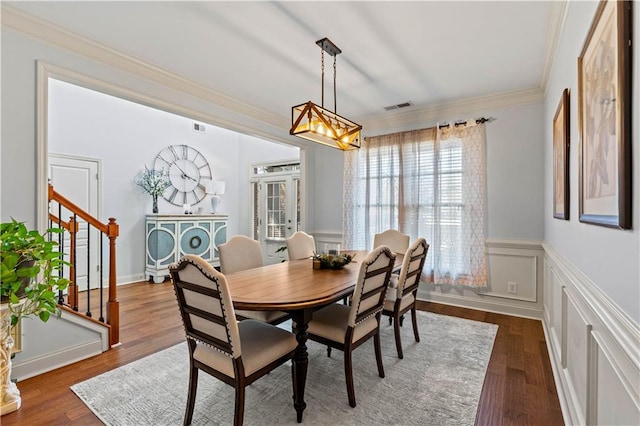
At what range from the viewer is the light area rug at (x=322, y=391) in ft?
5.95

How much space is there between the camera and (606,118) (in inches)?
43.5

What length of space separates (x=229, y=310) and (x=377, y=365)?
4.37ft

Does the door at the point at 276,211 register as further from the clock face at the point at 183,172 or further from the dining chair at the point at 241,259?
the dining chair at the point at 241,259

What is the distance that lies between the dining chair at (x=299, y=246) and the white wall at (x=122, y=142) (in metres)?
3.03

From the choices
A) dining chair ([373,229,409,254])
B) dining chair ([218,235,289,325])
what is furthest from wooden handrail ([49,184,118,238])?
dining chair ([373,229,409,254])

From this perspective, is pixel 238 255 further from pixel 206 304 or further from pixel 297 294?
pixel 206 304

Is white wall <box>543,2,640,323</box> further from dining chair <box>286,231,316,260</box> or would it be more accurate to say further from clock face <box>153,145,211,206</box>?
clock face <box>153,145,211,206</box>

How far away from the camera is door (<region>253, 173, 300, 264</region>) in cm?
617

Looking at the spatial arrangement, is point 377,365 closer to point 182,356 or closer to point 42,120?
point 182,356

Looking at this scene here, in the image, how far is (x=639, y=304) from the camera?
2.66 ft

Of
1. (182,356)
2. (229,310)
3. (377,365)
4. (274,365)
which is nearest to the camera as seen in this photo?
(229,310)

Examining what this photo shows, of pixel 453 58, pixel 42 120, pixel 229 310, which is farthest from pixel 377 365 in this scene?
pixel 42 120

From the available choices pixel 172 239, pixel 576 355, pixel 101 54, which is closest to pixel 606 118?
pixel 576 355

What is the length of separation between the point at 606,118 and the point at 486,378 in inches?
76.5
